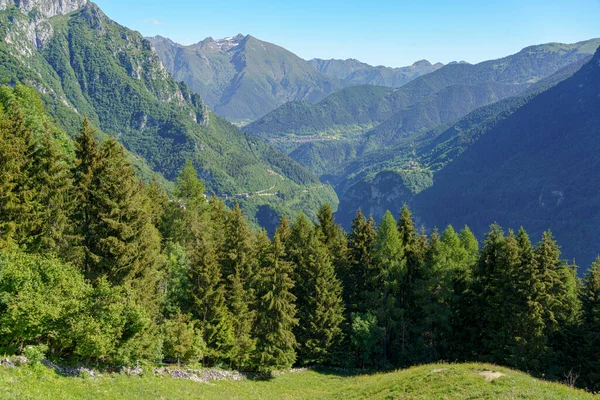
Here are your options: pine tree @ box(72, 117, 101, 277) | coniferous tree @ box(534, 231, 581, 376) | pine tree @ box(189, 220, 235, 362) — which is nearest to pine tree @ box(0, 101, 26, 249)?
pine tree @ box(72, 117, 101, 277)

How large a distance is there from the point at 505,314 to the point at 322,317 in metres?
20.4

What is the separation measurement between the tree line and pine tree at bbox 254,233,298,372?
0.50 feet

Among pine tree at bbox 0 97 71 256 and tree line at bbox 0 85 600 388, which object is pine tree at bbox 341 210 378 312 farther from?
pine tree at bbox 0 97 71 256

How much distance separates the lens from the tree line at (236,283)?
1129 inches

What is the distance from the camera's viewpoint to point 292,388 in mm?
42094

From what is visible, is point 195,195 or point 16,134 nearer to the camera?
point 16,134

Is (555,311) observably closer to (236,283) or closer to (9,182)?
(236,283)

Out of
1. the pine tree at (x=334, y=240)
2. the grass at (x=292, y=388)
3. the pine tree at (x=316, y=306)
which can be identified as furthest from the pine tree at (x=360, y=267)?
the grass at (x=292, y=388)

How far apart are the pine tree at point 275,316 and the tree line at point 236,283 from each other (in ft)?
0.50

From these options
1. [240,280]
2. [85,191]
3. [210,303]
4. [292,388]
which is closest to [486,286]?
[292,388]

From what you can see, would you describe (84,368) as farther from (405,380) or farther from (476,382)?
(476,382)

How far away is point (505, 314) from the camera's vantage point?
1790 inches

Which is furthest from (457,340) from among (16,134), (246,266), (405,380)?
(16,134)

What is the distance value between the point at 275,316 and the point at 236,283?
5.73 meters
